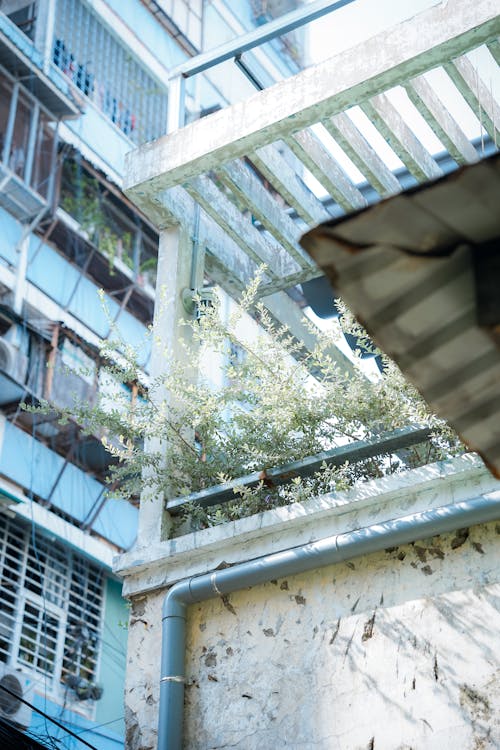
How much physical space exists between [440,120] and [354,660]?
9.65 feet

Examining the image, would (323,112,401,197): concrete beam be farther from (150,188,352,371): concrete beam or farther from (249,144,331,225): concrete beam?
(150,188,352,371): concrete beam

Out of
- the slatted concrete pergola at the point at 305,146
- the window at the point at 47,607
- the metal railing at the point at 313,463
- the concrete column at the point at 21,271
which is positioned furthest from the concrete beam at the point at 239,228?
the concrete column at the point at 21,271

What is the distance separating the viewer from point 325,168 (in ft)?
21.1

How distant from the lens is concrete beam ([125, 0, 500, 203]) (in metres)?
5.54

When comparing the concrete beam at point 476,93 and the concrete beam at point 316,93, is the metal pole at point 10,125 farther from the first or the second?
the concrete beam at point 476,93

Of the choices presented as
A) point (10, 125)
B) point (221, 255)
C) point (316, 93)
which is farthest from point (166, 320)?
point (10, 125)

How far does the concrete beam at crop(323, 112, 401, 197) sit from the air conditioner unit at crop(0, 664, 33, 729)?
8.55 meters

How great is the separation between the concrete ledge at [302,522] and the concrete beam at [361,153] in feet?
5.86

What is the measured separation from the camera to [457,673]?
4668 millimetres

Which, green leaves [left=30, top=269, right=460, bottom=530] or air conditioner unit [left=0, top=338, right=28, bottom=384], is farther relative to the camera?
air conditioner unit [left=0, top=338, right=28, bottom=384]

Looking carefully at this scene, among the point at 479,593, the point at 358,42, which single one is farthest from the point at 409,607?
the point at 358,42


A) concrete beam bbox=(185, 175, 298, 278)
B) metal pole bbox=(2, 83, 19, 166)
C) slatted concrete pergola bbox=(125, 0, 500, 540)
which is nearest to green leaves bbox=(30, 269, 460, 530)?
slatted concrete pergola bbox=(125, 0, 500, 540)

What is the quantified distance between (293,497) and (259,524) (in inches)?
8.5

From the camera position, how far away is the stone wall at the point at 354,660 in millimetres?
4652
